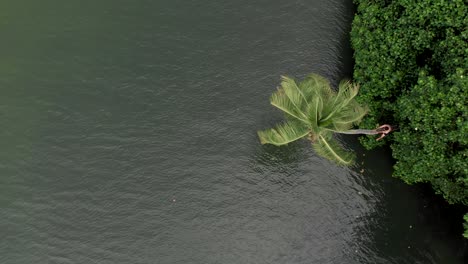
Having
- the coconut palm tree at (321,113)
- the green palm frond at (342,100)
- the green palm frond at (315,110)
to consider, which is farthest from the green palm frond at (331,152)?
the green palm frond at (342,100)

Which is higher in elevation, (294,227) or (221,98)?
(221,98)

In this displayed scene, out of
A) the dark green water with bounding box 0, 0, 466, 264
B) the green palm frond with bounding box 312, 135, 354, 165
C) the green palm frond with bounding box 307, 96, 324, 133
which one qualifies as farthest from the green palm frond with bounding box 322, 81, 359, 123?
the dark green water with bounding box 0, 0, 466, 264

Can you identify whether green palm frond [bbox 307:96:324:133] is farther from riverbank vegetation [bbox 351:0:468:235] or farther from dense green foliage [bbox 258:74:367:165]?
riverbank vegetation [bbox 351:0:468:235]

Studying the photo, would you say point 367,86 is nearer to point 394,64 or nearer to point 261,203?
point 394,64

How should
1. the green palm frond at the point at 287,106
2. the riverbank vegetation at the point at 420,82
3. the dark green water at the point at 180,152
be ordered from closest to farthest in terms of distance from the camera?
the riverbank vegetation at the point at 420,82, the green palm frond at the point at 287,106, the dark green water at the point at 180,152

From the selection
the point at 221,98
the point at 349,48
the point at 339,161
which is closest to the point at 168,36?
the point at 221,98

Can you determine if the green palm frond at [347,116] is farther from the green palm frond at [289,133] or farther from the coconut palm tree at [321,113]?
the green palm frond at [289,133]
